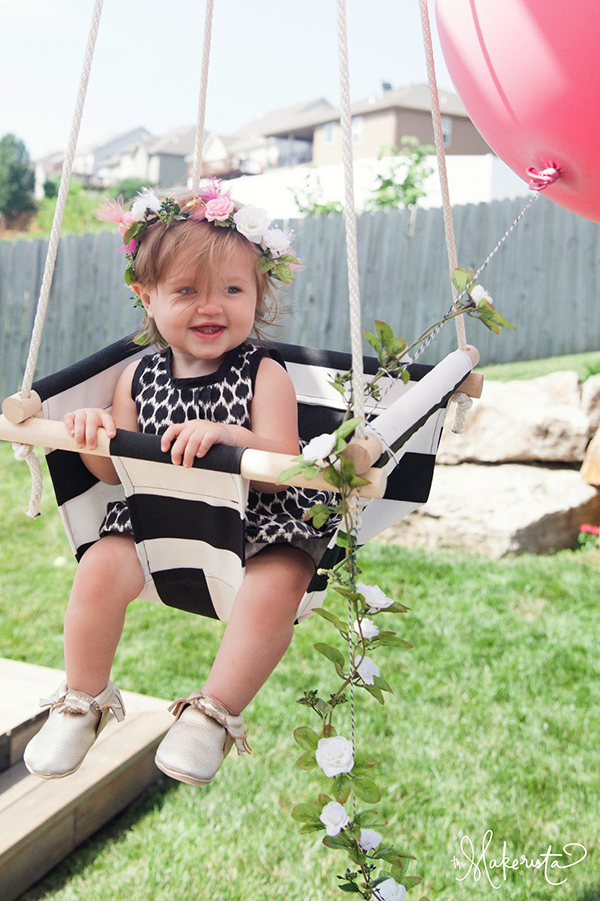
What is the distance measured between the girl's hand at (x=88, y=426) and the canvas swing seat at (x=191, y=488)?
3 cm

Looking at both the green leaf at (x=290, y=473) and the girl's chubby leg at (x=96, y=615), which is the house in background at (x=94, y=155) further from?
the green leaf at (x=290, y=473)

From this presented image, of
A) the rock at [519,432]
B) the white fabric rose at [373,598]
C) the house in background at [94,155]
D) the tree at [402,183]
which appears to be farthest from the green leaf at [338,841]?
the house in background at [94,155]

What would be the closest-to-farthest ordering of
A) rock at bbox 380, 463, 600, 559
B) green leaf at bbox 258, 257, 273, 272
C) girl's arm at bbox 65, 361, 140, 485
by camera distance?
Answer: girl's arm at bbox 65, 361, 140, 485, green leaf at bbox 258, 257, 273, 272, rock at bbox 380, 463, 600, 559

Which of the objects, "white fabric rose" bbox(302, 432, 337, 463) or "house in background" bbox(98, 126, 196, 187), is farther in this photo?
"house in background" bbox(98, 126, 196, 187)

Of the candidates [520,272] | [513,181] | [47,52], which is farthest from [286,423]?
[47,52]

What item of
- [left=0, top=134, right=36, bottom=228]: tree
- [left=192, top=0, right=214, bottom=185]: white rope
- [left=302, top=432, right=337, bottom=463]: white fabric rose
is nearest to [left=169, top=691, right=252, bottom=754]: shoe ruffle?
[left=302, top=432, right=337, bottom=463]: white fabric rose

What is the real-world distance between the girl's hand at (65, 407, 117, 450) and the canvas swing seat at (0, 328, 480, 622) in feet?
0.10

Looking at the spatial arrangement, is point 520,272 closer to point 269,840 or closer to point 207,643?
point 207,643

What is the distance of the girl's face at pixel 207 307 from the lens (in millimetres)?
1536

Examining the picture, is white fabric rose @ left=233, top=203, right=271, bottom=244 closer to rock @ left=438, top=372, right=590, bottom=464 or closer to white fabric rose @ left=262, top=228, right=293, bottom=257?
white fabric rose @ left=262, top=228, right=293, bottom=257

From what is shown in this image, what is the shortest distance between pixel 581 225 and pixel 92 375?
6128mm

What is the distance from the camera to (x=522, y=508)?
4.15 meters

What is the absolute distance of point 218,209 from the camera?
1582mm

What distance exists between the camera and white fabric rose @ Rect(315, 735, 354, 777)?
46.3 inches
